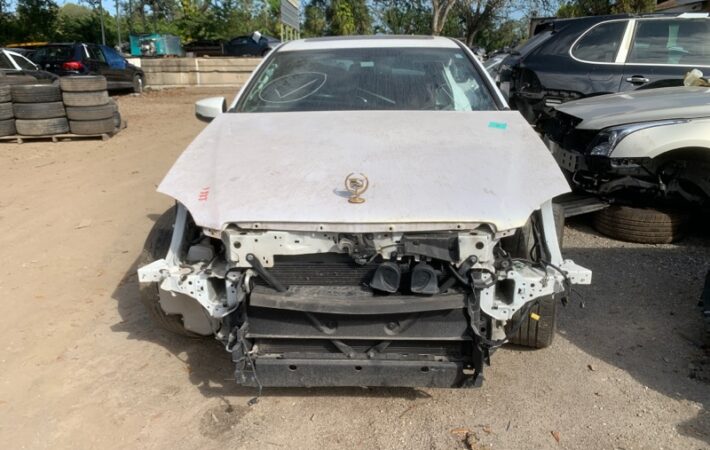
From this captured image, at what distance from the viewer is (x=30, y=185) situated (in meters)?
7.37

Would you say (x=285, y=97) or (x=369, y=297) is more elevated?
(x=285, y=97)

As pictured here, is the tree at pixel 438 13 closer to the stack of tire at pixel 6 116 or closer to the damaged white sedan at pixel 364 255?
the stack of tire at pixel 6 116

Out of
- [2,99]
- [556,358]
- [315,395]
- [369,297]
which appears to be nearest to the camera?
[369,297]

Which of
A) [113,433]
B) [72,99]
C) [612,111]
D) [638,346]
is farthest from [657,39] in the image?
[72,99]

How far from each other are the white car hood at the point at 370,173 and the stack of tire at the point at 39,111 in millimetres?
7556

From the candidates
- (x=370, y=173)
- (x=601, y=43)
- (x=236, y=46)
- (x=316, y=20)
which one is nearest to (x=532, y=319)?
(x=370, y=173)

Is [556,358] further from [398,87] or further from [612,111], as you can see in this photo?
[612,111]

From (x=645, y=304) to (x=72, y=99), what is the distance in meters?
9.24

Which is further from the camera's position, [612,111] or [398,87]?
[612,111]

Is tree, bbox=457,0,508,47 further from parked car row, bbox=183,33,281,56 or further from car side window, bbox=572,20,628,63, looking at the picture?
car side window, bbox=572,20,628,63

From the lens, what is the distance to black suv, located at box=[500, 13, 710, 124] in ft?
22.0

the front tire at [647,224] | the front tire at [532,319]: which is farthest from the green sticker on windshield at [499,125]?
the front tire at [647,224]

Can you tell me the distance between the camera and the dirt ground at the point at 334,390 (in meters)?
2.85

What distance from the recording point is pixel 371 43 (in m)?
4.42
